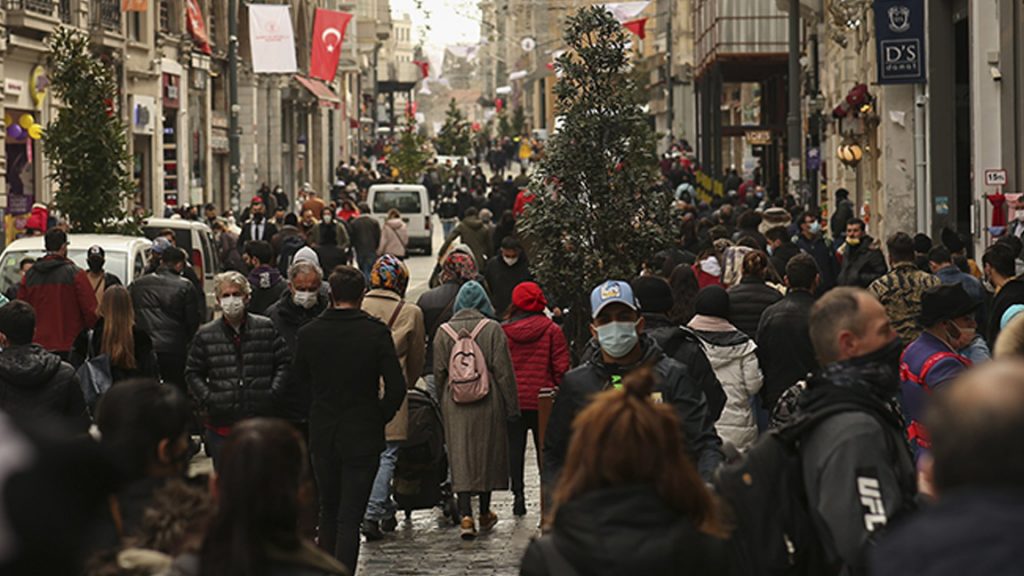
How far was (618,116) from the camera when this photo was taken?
16.0 meters

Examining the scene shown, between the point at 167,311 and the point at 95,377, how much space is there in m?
3.02

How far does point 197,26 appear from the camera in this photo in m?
50.0

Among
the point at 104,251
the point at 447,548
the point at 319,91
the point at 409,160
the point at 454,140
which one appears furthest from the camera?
the point at 454,140

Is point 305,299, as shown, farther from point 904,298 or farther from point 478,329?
point 904,298

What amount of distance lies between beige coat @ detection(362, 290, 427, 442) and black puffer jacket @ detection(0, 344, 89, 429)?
237 cm

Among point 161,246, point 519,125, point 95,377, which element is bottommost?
point 95,377

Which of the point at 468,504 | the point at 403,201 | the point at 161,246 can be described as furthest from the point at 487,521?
the point at 403,201

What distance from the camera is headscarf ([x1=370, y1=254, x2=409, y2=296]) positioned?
1280 cm

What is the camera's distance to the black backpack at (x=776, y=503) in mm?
5777

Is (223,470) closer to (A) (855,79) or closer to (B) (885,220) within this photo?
(B) (885,220)

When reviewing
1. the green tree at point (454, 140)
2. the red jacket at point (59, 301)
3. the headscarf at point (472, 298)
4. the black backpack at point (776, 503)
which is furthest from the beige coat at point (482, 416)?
the green tree at point (454, 140)

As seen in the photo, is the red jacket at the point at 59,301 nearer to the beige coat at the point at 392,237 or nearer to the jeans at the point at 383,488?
the jeans at the point at 383,488

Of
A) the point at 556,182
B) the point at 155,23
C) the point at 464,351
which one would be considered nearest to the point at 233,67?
Answer: the point at 155,23

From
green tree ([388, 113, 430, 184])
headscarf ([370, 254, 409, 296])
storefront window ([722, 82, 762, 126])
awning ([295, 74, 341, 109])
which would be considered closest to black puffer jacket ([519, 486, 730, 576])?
headscarf ([370, 254, 409, 296])
